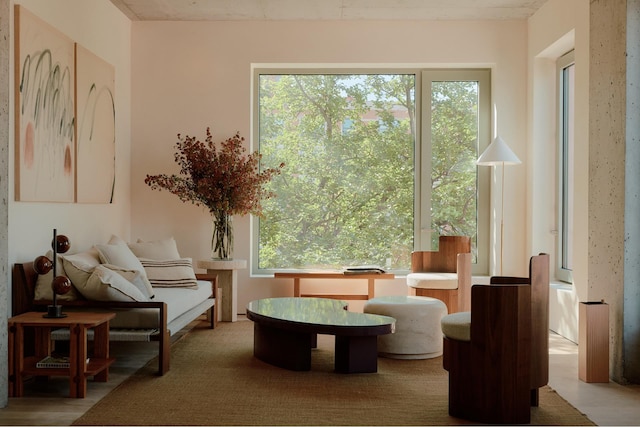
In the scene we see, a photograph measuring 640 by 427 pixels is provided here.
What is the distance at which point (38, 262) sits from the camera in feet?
14.6

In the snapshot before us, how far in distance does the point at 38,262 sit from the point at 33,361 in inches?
24.2

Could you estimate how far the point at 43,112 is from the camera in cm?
526

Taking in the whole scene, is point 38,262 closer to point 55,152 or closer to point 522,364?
point 55,152

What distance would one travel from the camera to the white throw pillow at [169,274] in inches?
242

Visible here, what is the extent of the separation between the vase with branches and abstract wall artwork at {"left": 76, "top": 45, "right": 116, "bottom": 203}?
485 mm

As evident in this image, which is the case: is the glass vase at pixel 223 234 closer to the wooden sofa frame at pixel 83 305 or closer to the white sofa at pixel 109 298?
the white sofa at pixel 109 298

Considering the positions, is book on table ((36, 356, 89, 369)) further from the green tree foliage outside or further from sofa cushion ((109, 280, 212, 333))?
the green tree foliage outside

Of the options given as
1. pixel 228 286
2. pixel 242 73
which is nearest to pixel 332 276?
pixel 228 286

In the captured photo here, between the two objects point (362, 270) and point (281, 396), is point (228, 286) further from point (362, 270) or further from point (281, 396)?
point (281, 396)

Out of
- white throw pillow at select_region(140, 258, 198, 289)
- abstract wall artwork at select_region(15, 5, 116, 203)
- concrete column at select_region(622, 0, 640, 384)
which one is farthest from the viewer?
white throw pillow at select_region(140, 258, 198, 289)

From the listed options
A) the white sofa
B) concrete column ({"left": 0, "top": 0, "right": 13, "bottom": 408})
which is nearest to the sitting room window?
the white sofa

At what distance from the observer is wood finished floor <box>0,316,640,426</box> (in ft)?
12.5

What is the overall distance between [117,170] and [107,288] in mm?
2633

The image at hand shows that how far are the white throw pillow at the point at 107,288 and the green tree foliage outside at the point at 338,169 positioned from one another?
3.13 meters
